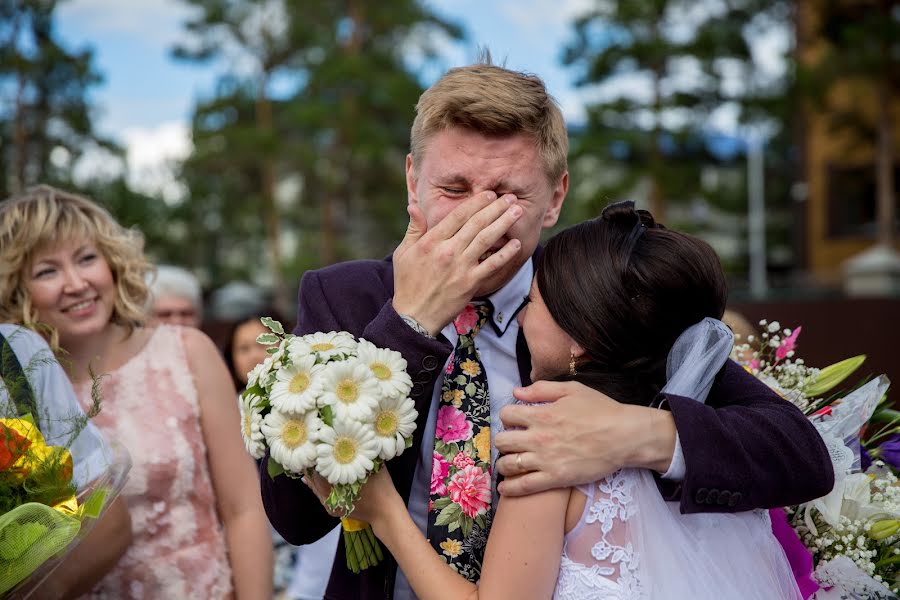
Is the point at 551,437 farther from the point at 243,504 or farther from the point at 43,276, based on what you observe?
the point at 43,276

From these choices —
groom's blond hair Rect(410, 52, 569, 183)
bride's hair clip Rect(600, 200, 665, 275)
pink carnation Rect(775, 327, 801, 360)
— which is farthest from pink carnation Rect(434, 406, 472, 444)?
pink carnation Rect(775, 327, 801, 360)

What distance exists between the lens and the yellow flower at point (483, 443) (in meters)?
2.12

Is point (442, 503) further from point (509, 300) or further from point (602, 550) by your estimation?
point (509, 300)

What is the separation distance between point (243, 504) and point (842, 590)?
6.35ft

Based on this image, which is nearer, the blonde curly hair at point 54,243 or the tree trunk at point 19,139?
the blonde curly hair at point 54,243

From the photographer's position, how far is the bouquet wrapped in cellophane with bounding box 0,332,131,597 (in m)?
1.90

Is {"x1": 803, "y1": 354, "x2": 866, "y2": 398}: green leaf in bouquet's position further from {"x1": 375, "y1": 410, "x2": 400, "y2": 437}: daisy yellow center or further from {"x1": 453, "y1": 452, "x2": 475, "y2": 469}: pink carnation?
{"x1": 375, "y1": 410, "x2": 400, "y2": 437}: daisy yellow center

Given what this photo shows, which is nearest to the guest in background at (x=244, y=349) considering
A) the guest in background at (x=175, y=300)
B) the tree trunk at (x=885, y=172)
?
the guest in background at (x=175, y=300)

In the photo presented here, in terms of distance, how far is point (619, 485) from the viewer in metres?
1.94

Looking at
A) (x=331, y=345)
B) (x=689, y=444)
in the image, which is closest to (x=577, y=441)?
(x=689, y=444)

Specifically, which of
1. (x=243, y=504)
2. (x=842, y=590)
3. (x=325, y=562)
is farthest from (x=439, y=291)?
(x=325, y=562)

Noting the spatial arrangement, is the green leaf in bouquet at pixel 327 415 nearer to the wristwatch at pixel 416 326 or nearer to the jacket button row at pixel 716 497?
the wristwatch at pixel 416 326

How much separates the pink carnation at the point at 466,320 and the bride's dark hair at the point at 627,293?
291 mm

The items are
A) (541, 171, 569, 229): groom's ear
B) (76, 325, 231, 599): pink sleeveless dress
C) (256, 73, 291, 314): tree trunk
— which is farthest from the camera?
(256, 73, 291, 314): tree trunk
